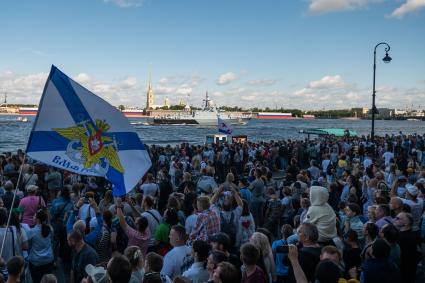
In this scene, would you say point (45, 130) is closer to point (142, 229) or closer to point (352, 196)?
point (142, 229)

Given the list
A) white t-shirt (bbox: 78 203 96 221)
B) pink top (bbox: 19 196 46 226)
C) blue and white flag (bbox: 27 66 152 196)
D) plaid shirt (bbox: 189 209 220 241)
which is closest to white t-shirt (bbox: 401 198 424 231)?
plaid shirt (bbox: 189 209 220 241)

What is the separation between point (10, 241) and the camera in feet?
17.4

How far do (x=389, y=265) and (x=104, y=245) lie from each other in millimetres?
3459

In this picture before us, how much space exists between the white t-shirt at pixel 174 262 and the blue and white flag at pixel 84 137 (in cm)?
107

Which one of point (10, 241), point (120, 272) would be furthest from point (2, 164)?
point (120, 272)

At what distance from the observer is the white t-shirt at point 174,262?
4688mm

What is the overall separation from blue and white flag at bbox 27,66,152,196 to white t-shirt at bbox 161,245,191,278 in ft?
3.52

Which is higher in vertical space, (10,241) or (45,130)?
(45,130)

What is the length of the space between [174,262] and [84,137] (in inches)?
76.5

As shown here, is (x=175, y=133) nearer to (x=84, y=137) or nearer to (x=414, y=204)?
(x=414, y=204)

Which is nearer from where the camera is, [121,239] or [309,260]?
[309,260]

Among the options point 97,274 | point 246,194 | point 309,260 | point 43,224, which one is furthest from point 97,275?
point 246,194

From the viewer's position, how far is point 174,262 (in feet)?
15.5

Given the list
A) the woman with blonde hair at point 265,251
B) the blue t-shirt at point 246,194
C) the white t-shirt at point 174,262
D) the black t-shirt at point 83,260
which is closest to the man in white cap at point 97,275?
the white t-shirt at point 174,262
